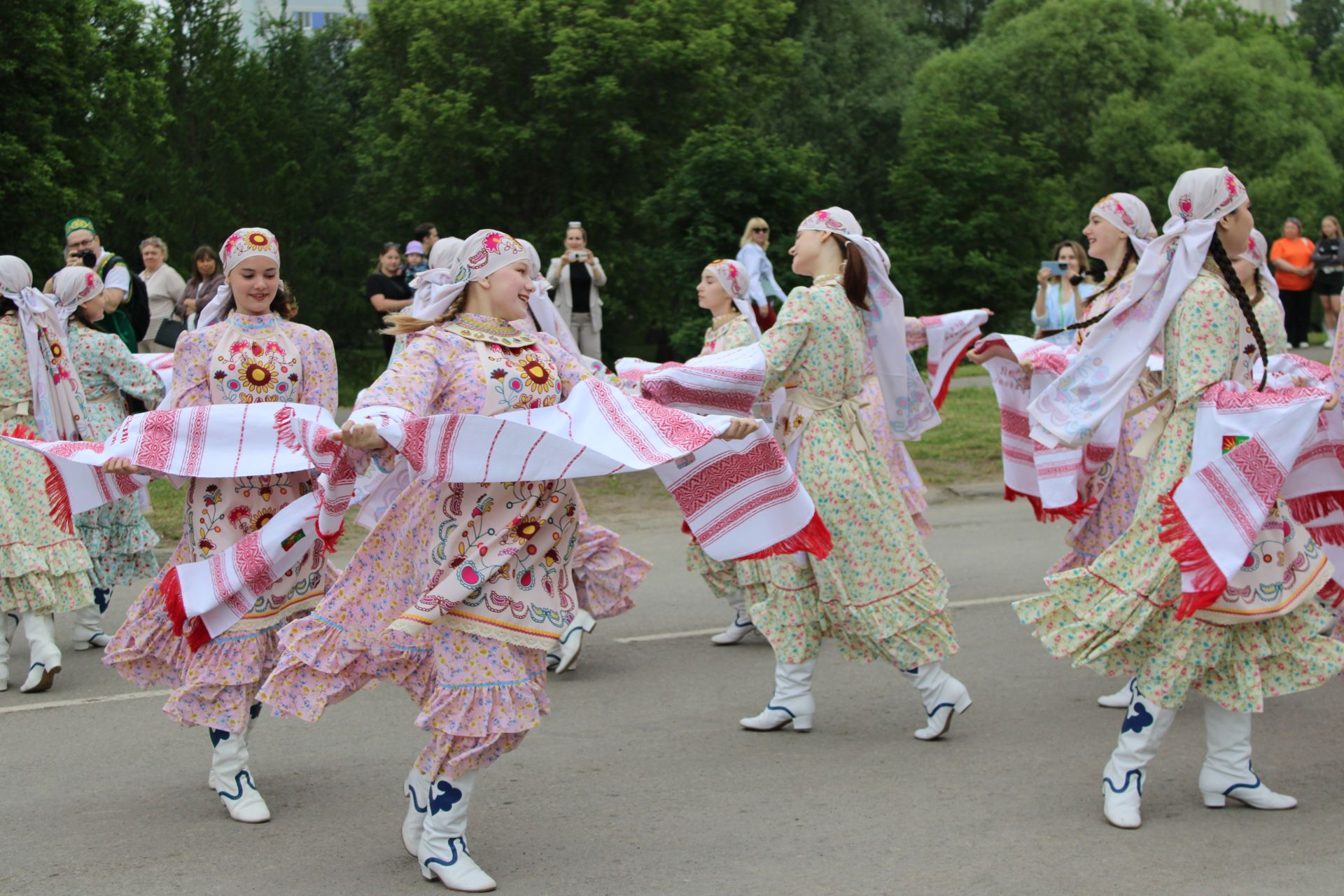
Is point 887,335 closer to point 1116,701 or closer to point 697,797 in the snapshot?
point 1116,701

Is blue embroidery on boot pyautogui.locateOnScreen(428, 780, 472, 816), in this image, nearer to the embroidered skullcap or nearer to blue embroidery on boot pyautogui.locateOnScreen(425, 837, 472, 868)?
blue embroidery on boot pyautogui.locateOnScreen(425, 837, 472, 868)

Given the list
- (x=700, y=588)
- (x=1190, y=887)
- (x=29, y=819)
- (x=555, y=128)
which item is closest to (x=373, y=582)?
(x=29, y=819)

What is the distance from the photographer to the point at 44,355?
7.16 m

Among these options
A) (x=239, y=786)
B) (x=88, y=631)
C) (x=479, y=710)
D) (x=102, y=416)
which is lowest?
(x=88, y=631)

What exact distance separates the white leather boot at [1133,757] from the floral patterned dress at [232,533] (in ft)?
9.02

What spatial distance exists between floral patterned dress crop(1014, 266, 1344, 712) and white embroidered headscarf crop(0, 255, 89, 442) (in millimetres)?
4548

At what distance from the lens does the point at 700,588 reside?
9266 mm

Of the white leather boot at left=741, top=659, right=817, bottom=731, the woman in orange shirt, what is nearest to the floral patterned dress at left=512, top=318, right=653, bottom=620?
the white leather boot at left=741, top=659, right=817, bottom=731

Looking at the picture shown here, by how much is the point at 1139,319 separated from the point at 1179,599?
97 cm

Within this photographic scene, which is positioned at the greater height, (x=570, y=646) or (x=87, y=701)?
(x=570, y=646)

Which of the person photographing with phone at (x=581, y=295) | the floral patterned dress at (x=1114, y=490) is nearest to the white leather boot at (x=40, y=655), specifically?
the floral patterned dress at (x=1114, y=490)

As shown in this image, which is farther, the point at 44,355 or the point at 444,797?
the point at 44,355

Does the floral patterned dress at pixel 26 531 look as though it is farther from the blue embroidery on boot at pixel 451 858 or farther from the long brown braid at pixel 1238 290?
the long brown braid at pixel 1238 290

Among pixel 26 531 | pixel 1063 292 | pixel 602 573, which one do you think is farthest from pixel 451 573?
pixel 1063 292
